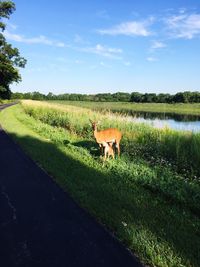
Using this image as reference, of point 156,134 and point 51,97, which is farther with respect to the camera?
point 51,97

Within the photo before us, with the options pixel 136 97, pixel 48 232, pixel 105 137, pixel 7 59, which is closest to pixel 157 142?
pixel 105 137

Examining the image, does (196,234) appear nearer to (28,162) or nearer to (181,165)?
(181,165)

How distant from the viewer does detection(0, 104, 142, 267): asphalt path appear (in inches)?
192

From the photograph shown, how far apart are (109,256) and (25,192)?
11.9 feet

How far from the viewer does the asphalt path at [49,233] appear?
4887mm

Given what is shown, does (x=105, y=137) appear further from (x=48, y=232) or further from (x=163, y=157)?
(x=48, y=232)

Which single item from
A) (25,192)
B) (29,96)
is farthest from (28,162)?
(29,96)

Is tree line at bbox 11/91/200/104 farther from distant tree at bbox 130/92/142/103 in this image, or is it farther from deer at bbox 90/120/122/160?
deer at bbox 90/120/122/160

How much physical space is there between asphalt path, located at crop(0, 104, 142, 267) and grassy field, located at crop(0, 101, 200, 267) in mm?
298

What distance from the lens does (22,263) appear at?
475cm

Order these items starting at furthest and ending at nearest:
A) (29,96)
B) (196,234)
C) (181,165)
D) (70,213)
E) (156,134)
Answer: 1. (29,96)
2. (156,134)
3. (181,165)
4. (70,213)
5. (196,234)

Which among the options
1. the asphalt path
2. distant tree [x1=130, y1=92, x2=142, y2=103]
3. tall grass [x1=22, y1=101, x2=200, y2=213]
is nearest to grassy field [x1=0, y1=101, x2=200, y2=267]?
tall grass [x1=22, y1=101, x2=200, y2=213]

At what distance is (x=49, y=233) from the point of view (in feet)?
18.9

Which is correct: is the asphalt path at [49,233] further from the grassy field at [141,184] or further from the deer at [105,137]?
the deer at [105,137]
